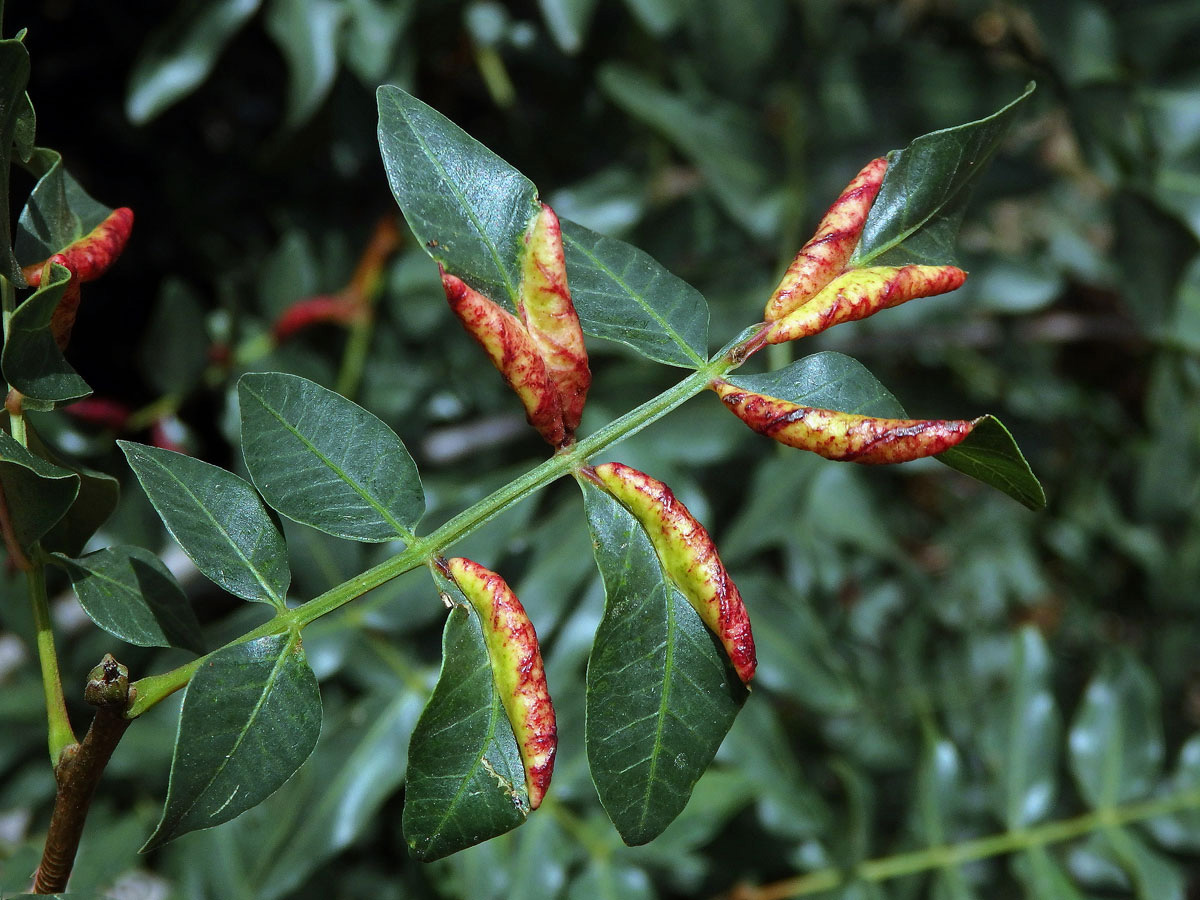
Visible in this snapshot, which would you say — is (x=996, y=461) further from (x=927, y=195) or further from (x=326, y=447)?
(x=326, y=447)

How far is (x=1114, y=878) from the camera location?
46.9 inches

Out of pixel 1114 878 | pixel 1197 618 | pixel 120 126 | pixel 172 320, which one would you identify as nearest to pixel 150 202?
pixel 120 126

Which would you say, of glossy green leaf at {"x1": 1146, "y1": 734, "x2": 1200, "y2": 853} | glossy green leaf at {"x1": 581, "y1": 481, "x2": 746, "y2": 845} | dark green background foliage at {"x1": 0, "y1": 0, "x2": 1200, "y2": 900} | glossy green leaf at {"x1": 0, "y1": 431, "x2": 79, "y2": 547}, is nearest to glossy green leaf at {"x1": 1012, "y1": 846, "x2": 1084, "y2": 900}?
dark green background foliage at {"x1": 0, "y1": 0, "x2": 1200, "y2": 900}

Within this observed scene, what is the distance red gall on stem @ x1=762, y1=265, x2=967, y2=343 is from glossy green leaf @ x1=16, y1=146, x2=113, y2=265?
1.15 ft

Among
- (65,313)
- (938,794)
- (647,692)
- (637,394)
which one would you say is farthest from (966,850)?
(65,313)

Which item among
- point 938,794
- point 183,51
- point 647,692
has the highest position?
point 183,51

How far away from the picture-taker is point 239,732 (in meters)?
0.45

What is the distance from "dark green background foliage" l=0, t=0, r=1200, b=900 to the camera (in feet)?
3.33

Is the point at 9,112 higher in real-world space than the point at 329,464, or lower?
higher

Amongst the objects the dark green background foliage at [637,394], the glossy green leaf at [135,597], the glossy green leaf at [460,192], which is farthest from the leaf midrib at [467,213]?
the dark green background foliage at [637,394]

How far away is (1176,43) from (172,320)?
117 centimetres

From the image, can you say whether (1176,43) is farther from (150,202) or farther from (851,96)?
(150,202)

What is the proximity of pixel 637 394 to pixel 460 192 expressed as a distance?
0.70 m

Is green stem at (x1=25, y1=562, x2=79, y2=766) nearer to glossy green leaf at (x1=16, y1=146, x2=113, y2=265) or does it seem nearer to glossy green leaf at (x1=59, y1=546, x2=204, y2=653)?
glossy green leaf at (x1=59, y1=546, x2=204, y2=653)
